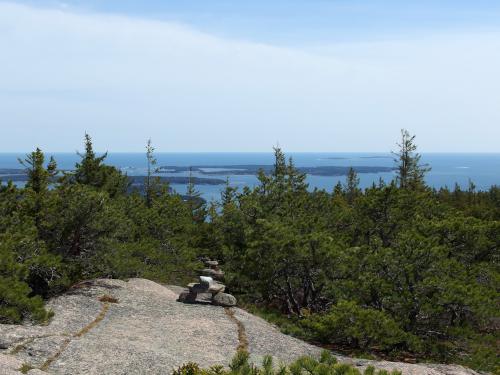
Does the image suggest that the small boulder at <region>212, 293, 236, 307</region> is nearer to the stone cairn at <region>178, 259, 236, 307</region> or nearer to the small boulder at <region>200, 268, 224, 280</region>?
the stone cairn at <region>178, 259, 236, 307</region>

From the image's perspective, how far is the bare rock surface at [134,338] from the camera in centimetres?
1313

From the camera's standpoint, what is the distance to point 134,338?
1566cm

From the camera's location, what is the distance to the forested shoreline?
A: 17875 mm

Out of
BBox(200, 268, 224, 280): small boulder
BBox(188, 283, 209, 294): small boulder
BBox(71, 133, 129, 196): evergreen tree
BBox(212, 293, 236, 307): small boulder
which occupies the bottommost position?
Answer: BBox(200, 268, 224, 280): small boulder

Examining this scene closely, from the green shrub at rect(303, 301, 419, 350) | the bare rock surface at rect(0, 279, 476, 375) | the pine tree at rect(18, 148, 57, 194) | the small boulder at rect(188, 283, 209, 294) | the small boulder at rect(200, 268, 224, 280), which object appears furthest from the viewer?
the small boulder at rect(200, 268, 224, 280)

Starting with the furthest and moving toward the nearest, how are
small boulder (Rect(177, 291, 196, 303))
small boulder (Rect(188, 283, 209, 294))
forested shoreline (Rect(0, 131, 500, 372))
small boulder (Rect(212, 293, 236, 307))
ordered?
small boulder (Rect(188, 283, 209, 294))
small boulder (Rect(177, 291, 196, 303))
small boulder (Rect(212, 293, 236, 307))
forested shoreline (Rect(0, 131, 500, 372))

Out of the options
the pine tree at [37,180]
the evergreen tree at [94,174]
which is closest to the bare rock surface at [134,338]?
the pine tree at [37,180]

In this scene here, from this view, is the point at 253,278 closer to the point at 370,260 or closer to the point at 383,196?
the point at 370,260

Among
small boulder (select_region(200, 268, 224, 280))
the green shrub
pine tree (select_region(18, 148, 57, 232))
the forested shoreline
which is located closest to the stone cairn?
the forested shoreline

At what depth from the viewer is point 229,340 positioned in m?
16.6

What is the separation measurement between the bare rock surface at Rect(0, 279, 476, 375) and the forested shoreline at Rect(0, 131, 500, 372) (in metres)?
1.23

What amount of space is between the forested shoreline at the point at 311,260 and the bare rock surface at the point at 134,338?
1225 mm

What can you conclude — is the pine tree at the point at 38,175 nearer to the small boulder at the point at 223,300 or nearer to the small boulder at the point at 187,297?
the small boulder at the point at 187,297

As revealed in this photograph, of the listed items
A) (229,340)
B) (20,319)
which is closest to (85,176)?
(20,319)
